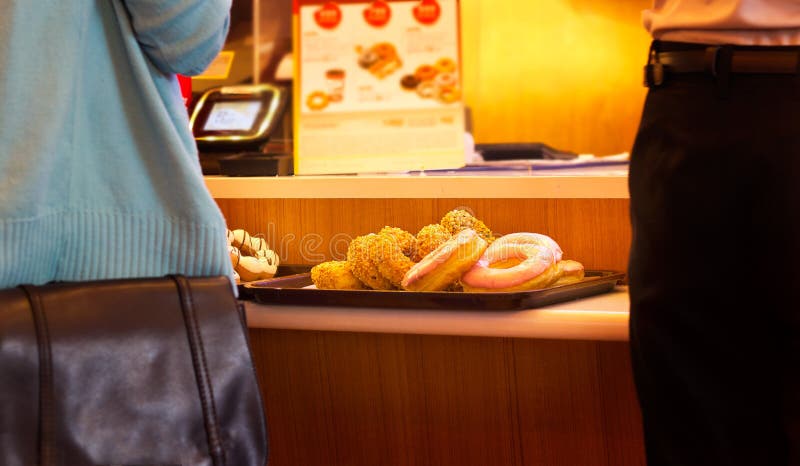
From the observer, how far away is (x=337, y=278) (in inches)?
66.4

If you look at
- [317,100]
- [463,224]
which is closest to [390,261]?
[463,224]

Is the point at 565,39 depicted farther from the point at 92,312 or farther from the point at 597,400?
the point at 92,312

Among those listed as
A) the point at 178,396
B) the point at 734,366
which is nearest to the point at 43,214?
the point at 178,396

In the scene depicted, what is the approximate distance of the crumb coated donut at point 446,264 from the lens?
5.17ft

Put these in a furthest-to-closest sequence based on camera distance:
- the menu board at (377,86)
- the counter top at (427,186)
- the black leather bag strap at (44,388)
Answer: the menu board at (377,86) < the counter top at (427,186) < the black leather bag strap at (44,388)

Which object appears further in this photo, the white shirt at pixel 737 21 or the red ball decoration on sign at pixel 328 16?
the red ball decoration on sign at pixel 328 16

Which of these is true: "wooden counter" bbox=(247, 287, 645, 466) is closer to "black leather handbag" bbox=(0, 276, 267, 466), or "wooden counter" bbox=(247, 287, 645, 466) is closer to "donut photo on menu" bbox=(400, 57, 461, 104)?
"black leather handbag" bbox=(0, 276, 267, 466)

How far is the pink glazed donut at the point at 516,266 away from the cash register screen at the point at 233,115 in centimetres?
96

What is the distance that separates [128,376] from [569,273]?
84 centimetres

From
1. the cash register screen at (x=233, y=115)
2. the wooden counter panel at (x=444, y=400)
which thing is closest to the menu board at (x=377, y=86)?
the cash register screen at (x=233, y=115)

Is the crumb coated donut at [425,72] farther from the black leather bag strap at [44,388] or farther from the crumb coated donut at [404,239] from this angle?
the black leather bag strap at [44,388]

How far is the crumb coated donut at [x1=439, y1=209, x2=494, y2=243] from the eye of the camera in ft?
5.69

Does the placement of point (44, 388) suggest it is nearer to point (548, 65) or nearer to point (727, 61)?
point (727, 61)

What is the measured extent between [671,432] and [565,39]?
3205 millimetres
